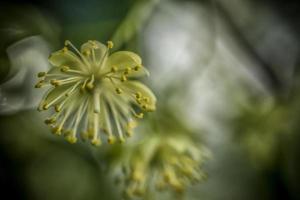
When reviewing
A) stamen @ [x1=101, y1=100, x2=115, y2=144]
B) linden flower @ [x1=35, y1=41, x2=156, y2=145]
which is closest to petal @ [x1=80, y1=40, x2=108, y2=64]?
linden flower @ [x1=35, y1=41, x2=156, y2=145]

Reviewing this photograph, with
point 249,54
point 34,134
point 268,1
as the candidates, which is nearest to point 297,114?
point 249,54

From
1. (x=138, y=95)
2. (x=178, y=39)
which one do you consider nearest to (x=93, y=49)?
(x=138, y=95)

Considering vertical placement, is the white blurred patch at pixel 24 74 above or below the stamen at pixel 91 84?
above

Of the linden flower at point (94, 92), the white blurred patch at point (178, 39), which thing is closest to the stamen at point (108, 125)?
the linden flower at point (94, 92)

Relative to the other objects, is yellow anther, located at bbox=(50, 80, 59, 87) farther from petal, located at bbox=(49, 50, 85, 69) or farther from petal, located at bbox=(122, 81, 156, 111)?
petal, located at bbox=(122, 81, 156, 111)

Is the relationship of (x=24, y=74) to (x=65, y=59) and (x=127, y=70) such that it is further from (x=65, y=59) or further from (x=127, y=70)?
(x=127, y=70)

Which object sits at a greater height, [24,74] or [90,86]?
[24,74]

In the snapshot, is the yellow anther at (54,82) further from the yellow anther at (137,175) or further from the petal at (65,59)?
the yellow anther at (137,175)
